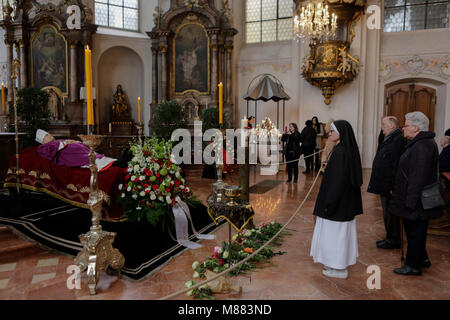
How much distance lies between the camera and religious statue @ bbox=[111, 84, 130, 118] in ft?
45.9

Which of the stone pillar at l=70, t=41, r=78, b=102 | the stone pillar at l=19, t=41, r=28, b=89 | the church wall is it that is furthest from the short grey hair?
the stone pillar at l=19, t=41, r=28, b=89

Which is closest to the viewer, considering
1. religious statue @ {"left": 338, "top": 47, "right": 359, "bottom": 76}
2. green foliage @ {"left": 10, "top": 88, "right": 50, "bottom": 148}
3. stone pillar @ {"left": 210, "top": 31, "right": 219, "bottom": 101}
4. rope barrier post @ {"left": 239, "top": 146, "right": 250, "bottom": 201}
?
rope barrier post @ {"left": 239, "top": 146, "right": 250, "bottom": 201}

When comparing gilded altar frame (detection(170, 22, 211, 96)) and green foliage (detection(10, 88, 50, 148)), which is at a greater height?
gilded altar frame (detection(170, 22, 211, 96))

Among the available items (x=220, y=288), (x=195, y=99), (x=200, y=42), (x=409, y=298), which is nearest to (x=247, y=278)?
(x=220, y=288)

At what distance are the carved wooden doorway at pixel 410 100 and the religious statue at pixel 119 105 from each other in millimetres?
10013

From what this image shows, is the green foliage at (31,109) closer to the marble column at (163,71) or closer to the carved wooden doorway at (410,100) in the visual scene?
the marble column at (163,71)

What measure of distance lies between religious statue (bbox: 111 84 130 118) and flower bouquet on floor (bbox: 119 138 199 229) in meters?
9.88

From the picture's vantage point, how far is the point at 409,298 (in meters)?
3.23

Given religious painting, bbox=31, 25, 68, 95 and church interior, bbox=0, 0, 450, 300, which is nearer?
church interior, bbox=0, 0, 450, 300

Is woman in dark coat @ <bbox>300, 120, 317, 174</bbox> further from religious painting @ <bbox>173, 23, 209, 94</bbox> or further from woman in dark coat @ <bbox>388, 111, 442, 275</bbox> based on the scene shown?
woman in dark coat @ <bbox>388, 111, 442, 275</bbox>

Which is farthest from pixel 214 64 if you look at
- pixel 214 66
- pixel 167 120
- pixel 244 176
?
→ pixel 244 176

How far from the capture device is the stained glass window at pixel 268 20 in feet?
45.3

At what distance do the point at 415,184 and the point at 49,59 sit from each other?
13.2 m

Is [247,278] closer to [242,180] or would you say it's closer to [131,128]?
[242,180]
